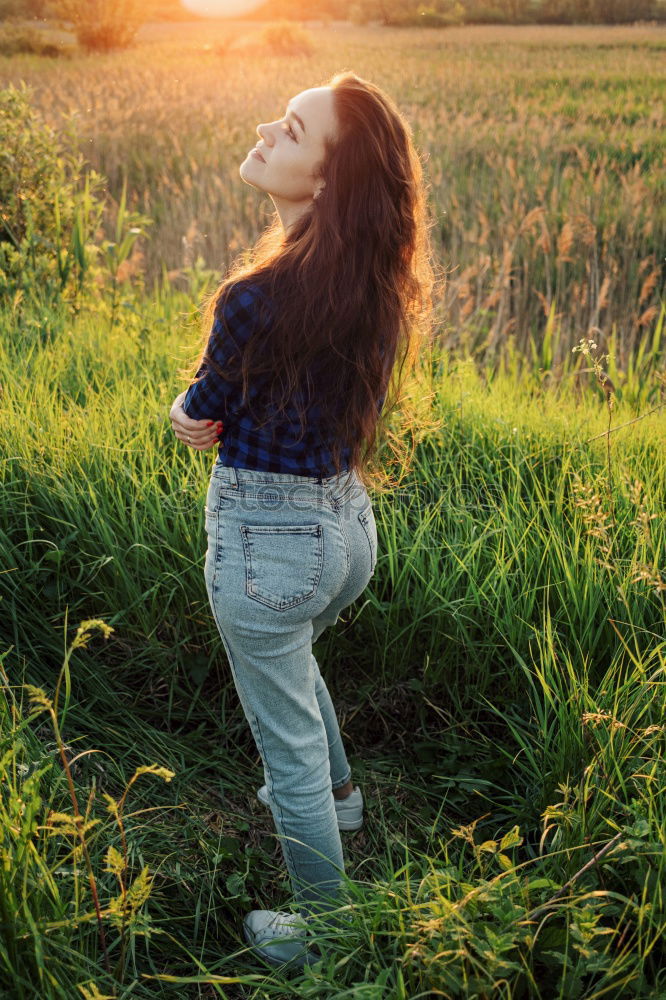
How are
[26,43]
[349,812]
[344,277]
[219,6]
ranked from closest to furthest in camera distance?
[344,277] < [349,812] < [26,43] < [219,6]

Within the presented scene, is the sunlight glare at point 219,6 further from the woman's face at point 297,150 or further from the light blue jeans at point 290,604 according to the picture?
the light blue jeans at point 290,604

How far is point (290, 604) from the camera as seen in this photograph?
1.46 m

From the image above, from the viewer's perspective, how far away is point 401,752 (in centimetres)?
216

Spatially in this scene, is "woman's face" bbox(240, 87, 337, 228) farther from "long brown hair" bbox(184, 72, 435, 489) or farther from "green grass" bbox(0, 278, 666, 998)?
"green grass" bbox(0, 278, 666, 998)

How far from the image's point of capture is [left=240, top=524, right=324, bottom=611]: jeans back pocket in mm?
1445

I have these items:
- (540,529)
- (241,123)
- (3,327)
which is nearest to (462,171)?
(241,123)

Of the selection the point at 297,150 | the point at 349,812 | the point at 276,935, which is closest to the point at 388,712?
the point at 349,812

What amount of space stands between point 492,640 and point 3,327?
2.34m

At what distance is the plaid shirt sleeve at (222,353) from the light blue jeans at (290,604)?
12 centimetres

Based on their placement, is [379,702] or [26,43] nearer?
[379,702]

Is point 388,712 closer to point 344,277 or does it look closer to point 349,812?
point 349,812

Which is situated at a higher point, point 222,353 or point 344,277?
point 344,277

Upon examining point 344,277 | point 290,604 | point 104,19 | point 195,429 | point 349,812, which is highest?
point 104,19

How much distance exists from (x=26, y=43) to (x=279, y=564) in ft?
57.2
